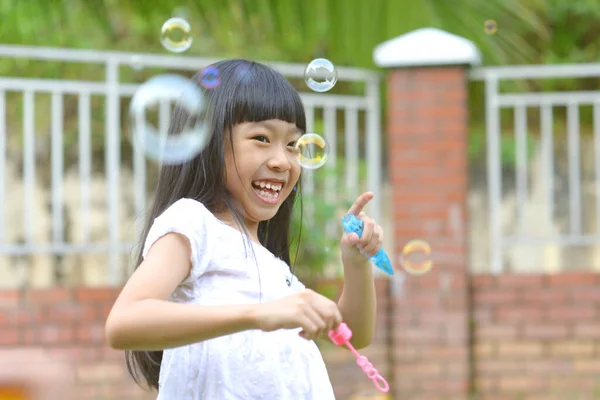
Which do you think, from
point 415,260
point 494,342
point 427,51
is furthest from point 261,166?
point 494,342

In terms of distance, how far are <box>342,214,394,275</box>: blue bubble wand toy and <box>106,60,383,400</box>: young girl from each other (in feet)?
0.05

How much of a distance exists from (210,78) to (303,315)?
764 mm

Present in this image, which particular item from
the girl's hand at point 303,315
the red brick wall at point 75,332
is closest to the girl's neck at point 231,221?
the girl's hand at point 303,315

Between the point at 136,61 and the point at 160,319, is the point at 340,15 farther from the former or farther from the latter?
the point at 160,319

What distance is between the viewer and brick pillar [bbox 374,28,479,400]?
5.39 meters

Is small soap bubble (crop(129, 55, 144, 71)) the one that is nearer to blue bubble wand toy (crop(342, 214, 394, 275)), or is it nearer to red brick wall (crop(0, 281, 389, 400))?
red brick wall (crop(0, 281, 389, 400))

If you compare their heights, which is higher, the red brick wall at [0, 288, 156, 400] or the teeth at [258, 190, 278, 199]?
the teeth at [258, 190, 278, 199]

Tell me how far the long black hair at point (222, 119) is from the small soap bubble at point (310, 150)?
6cm

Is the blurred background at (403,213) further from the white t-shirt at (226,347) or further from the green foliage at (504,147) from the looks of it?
the white t-shirt at (226,347)

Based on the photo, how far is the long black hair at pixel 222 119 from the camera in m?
2.06

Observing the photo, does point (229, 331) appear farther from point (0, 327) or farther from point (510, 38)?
point (510, 38)

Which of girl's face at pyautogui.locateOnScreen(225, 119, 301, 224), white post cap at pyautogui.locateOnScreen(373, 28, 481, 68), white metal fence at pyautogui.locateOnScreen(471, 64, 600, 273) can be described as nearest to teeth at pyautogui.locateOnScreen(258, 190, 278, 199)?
girl's face at pyautogui.locateOnScreen(225, 119, 301, 224)

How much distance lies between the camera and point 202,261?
75.8 inches

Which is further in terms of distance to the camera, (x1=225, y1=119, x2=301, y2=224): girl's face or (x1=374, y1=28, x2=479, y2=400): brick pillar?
(x1=374, y1=28, x2=479, y2=400): brick pillar
